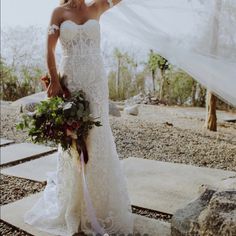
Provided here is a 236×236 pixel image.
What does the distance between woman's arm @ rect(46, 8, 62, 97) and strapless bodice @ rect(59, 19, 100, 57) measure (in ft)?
0.15

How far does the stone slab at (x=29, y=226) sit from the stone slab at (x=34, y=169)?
69 centimetres

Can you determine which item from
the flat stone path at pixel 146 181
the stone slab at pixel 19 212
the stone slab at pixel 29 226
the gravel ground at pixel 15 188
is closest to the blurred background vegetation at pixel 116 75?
the flat stone path at pixel 146 181

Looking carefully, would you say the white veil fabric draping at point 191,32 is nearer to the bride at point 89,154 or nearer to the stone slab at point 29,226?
the bride at point 89,154

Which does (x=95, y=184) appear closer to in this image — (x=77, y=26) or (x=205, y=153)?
(x=77, y=26)

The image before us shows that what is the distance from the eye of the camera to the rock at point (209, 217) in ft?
6.94

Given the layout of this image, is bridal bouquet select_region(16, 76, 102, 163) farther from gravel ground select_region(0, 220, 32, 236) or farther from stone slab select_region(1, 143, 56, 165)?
stone slab select_region(1, 143, 56, 165)

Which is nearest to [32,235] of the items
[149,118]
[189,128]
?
[189,128]

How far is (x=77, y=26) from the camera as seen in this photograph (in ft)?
9.39

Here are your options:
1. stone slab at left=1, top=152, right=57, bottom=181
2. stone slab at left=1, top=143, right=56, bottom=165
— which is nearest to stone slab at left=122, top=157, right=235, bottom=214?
stone slab at left=1, top=152, right=57, bottom=181

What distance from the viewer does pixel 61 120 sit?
2.76m

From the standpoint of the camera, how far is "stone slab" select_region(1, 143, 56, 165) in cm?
523

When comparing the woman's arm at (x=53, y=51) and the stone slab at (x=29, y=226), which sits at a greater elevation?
the woman's arm at (x=53, y=51)

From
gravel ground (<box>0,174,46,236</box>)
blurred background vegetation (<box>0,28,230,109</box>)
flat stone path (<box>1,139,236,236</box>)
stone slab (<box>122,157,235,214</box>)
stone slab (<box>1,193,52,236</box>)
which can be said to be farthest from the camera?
blurred background vegetation (<box>0,28,230,109</box>)

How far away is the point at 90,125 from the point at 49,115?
309 mm
